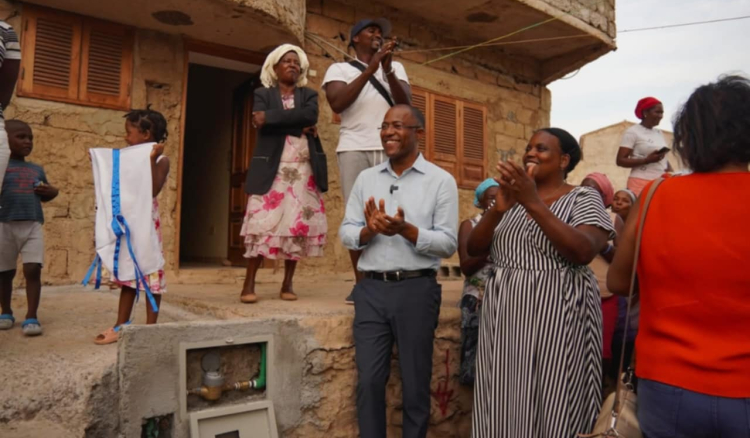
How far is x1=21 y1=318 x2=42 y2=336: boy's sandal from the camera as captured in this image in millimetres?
3100

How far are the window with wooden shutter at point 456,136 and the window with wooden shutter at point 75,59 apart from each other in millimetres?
3391

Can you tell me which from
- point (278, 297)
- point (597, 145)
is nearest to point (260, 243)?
point (278, 297)

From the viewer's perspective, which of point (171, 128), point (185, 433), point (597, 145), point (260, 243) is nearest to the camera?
point (185, 433)

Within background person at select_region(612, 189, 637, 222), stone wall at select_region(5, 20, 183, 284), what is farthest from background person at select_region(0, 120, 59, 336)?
background person at select_region(612, 189, 637, 222)

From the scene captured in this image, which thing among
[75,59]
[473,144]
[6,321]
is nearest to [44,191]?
[6,321]

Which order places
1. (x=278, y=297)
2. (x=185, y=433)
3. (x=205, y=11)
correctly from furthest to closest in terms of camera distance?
(x=205, y=11) < (x=278, y=297) < (x=185, y=433)

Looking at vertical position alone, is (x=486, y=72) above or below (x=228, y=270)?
above

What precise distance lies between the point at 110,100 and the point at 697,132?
5.12 metres

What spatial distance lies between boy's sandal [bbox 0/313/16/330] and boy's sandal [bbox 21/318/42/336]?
13 centimetres

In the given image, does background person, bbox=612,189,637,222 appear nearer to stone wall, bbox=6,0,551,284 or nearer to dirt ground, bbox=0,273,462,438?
dirt ground, bbox=0,273,462,438

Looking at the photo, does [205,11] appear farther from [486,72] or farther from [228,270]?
[486,72]

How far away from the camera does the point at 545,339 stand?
2254 millimetres

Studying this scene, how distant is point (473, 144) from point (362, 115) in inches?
177

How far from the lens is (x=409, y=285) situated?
2551 millimetres
